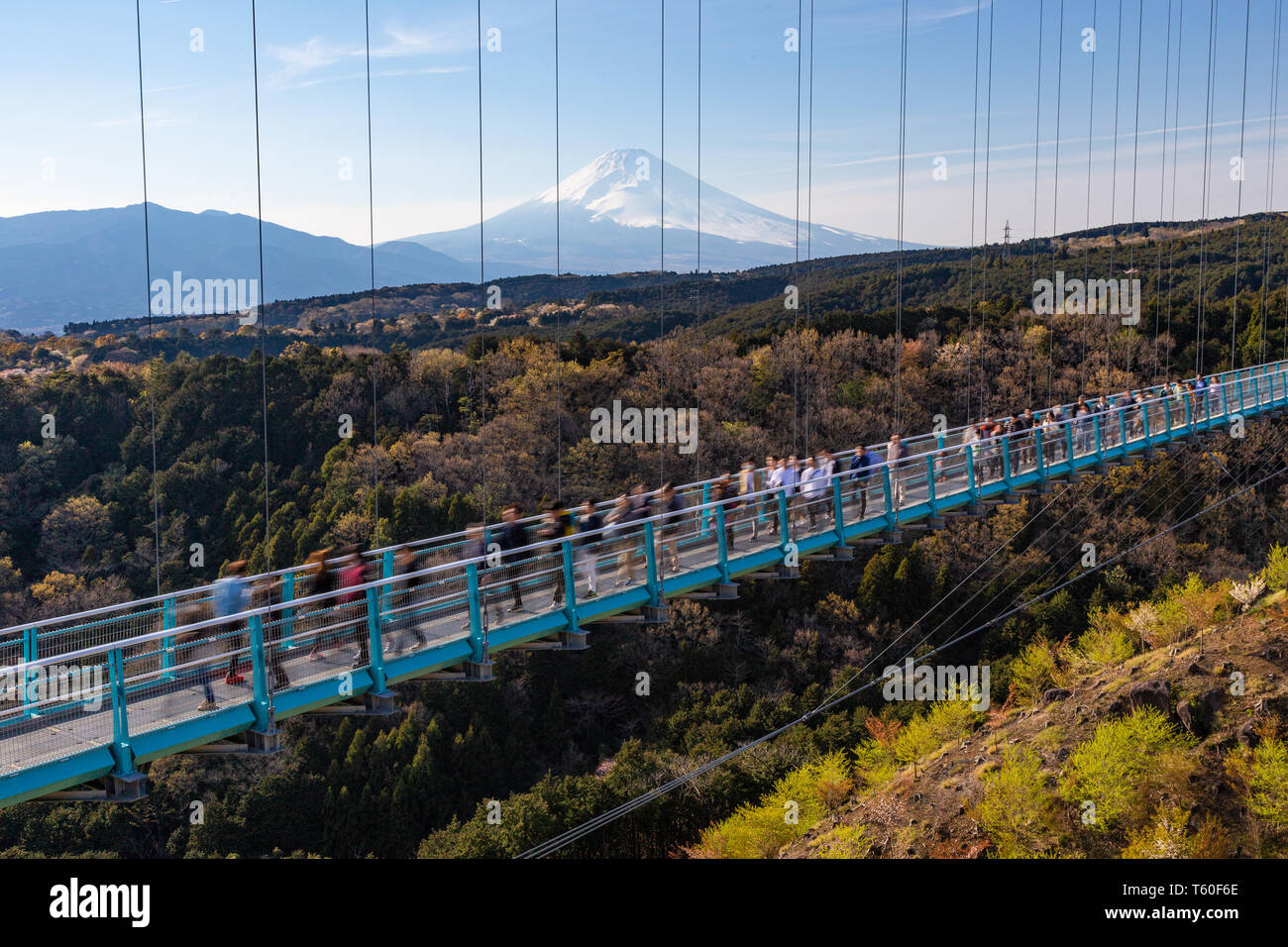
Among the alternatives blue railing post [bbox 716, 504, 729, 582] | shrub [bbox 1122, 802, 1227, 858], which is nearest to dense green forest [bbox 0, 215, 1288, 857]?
shrub [bbox 1122, 802, 1227, 858]

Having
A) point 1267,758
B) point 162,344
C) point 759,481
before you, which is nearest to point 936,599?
point 1267,758

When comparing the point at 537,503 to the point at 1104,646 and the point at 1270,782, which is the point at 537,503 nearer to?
the point at 1104,646

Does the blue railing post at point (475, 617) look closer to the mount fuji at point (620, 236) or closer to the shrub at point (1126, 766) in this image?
the shrub at point (1126, 766)

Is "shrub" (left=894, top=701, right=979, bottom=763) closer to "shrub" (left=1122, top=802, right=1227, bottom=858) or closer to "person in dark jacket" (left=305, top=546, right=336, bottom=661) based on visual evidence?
"shrub" (left=1122, top=802, right=1227, bottom=858)

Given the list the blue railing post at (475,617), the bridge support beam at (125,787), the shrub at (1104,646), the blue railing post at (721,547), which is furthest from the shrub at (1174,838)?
the bridge support beam at (125,787)

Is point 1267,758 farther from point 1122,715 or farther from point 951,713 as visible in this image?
point 951,713
